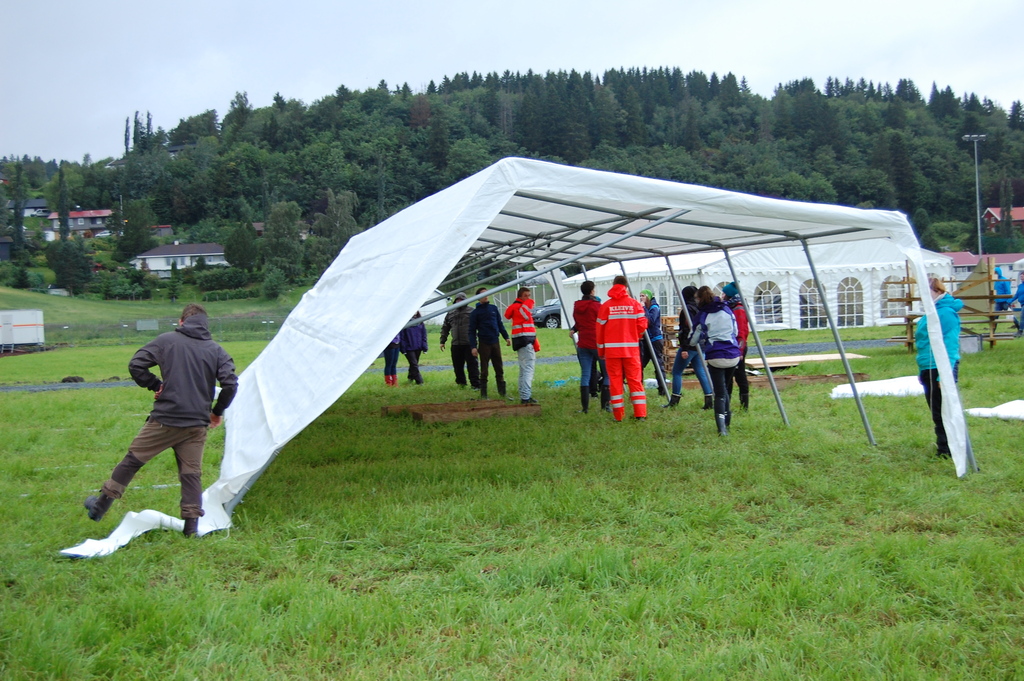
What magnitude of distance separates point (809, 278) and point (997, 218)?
274 ft

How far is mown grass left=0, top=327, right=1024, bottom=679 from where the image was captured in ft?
10.6

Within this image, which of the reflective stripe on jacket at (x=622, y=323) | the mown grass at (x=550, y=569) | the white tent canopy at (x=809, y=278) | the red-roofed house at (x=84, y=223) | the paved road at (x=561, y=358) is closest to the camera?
the mown grass at (x=550, y=569)

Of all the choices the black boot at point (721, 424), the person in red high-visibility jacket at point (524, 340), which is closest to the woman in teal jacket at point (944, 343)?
the black boot at point (721, 424)

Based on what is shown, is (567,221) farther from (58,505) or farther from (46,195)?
(46,195)

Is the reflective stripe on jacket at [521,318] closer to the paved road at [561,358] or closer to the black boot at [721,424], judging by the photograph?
the black boot at [721,424]

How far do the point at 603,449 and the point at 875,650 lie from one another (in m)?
4.26

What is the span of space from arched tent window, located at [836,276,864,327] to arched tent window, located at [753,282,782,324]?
1.98 metres

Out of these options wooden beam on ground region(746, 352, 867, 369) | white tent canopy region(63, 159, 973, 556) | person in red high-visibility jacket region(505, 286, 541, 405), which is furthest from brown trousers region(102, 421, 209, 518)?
wooden beam on ground region(746, 352, 867, 369)

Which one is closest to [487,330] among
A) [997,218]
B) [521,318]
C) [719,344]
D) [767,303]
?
[521,318]

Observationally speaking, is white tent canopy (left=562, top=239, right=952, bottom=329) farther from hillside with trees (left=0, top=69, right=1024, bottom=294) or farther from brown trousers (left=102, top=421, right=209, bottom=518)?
hillside with trees (left=0, top=69, right=1024, bottom=294)

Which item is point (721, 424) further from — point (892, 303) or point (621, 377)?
point (892, 303)

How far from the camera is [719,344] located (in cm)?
793

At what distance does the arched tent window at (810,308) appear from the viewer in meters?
26.3

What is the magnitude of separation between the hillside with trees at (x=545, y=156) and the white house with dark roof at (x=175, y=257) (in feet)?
16.7
